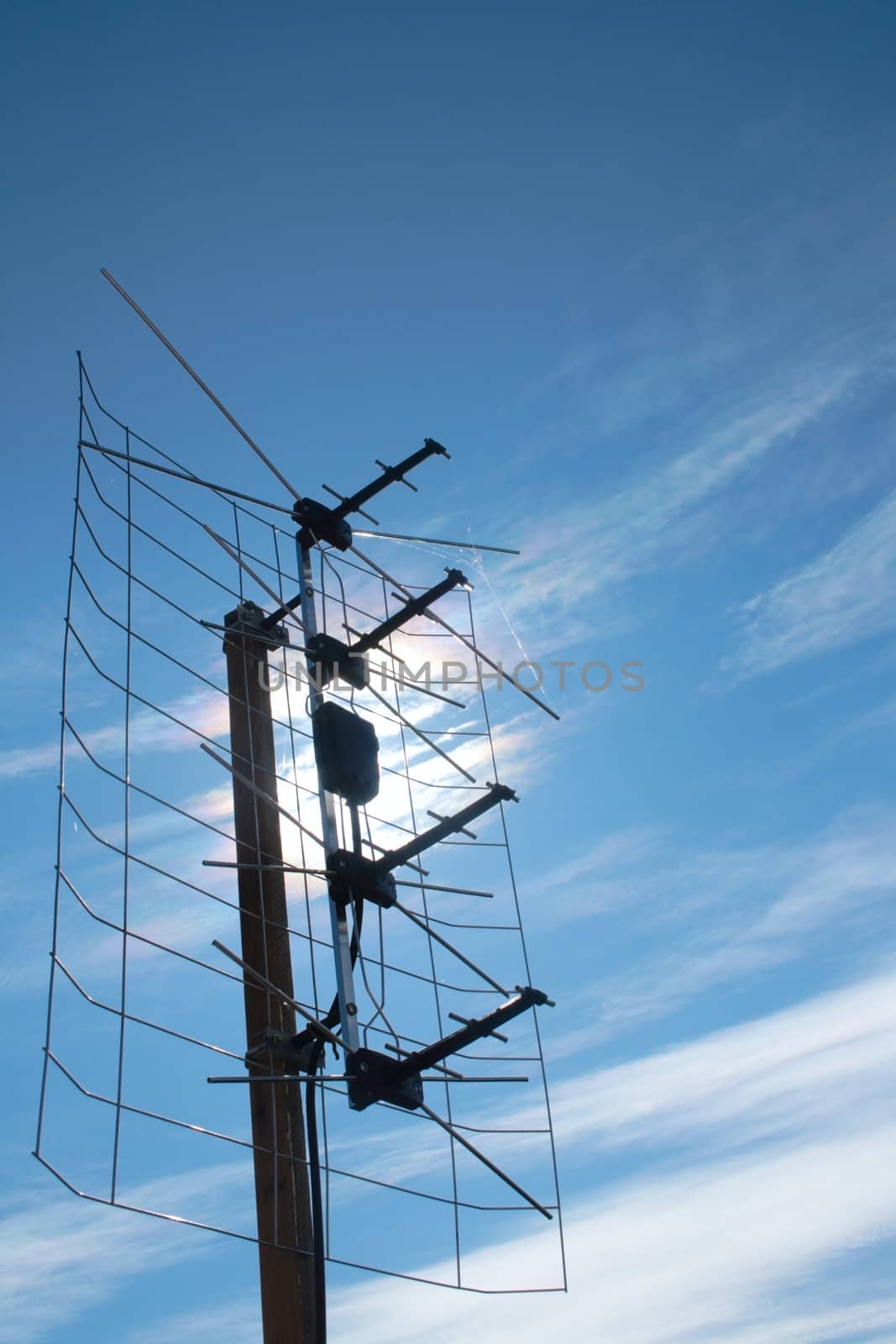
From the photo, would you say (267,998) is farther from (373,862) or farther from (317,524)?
(317,524)

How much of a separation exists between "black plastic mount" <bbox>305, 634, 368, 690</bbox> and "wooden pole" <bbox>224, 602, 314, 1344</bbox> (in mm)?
258

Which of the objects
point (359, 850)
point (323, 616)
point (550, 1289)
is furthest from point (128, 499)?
point (550, 1289)

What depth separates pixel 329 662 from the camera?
6.52 meters

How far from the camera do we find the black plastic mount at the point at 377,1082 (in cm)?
513

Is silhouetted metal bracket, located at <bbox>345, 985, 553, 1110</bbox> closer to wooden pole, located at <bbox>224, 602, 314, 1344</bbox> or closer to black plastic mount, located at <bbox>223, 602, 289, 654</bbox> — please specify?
→ wooden pole, located at <bbox>224, 602, 314, 1344</bbox>

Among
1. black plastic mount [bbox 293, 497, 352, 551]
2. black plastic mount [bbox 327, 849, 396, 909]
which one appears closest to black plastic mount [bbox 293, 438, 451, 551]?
black plastic mount [bbox 293, 497, 352, 551]

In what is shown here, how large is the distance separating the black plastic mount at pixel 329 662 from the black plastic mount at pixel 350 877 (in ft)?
3.52

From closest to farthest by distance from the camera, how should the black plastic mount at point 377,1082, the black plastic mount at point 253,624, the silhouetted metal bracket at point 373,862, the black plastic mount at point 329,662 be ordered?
the black plastic mount at point 377,1082
the silhouetted metal bracket at point 373,862
the black plastic mount at point 329,662
the black plastic mount at point 253,624

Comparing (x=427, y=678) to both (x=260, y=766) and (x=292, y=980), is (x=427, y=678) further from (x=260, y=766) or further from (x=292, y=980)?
(x=292, y=980)

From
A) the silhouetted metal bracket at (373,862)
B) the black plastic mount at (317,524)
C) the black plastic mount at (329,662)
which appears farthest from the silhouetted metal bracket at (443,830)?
the black plastic mount at (317,524)

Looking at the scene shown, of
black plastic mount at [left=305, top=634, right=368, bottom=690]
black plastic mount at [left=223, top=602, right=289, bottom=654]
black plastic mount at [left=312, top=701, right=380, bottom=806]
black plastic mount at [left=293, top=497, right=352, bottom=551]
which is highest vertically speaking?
black plastic mount at [left=293, top=497, right=352, bottom=551]

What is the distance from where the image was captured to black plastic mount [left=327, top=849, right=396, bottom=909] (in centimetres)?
569

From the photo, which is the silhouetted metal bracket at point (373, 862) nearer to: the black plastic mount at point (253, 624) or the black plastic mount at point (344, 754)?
the black plastic mount at point (344, 754)

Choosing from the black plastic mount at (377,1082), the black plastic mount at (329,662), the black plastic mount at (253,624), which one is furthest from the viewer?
the black plastic mount at (253,624)
